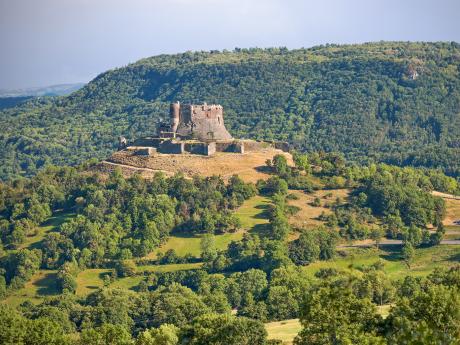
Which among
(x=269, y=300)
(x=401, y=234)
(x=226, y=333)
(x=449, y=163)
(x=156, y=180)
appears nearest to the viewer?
(x=226, y=333)

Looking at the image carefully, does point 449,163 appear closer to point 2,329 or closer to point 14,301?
point 14,301

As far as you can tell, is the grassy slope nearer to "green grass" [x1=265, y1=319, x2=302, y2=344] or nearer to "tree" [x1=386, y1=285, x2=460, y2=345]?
"green grass" [x1=265, y1=319, x2=302, y2=344]

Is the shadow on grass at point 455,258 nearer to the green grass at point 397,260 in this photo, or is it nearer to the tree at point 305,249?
the green grass at point 397,260

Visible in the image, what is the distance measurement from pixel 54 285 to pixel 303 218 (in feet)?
105

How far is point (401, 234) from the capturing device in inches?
4577

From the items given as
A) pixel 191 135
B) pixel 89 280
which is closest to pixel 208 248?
pixel 89 280

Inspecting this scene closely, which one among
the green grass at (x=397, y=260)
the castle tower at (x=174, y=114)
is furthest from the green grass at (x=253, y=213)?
the castle tower at (x=174, y=114)

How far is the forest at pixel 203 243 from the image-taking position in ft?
289

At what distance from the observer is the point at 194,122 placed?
134 m

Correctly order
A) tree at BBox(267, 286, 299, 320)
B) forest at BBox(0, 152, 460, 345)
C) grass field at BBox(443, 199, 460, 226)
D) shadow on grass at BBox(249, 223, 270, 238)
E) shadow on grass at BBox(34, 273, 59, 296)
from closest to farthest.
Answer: tree at BBox(267, 286, 299, 320), forest at BBox(0, 152, 460, 345), shadow on grass at BBox(34, 273, 59, 296), shadow on grass at BBox(249, 223, 270, 238), grass field at BBox(443, 199, 460, 226)

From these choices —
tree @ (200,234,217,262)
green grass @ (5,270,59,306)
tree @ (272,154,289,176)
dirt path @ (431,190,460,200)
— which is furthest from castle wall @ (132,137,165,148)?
dirt path @ (431,190,460,200)

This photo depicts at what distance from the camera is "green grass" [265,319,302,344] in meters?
71.6

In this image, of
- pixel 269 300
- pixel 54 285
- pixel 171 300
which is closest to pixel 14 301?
pixel 54 285

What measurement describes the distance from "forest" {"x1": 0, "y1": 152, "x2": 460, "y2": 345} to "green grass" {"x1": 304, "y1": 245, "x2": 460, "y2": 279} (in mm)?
387
